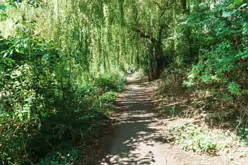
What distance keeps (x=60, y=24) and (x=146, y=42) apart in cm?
892

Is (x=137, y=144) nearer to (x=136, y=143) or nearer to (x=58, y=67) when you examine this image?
(x=136, y=143)

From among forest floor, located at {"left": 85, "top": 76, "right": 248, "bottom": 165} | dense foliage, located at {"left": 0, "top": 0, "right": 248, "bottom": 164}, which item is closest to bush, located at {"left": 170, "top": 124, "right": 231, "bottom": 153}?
forest floor, located at {"left": 85, "top": 76, "right": 248, "bottom": 165}

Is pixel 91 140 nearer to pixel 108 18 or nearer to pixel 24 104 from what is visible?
pixel 24 104

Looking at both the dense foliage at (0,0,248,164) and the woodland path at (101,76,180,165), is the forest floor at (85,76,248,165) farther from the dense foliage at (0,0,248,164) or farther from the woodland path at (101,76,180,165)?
the dense foliage at (0,0,248,164)

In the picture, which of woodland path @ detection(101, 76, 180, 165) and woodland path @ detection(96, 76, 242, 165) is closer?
woodland path @ detection(96, 76, 242, 165)

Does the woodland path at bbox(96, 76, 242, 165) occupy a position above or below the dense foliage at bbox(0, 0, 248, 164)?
below

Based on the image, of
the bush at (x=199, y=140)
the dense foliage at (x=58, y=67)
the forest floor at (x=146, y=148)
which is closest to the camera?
the dense foliage at (x=58, y=67)

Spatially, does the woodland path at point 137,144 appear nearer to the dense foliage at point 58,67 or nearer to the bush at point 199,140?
the bush at point 199,140

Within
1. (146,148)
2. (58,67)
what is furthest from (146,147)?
(58,67)

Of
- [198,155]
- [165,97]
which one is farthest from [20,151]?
[165,97]

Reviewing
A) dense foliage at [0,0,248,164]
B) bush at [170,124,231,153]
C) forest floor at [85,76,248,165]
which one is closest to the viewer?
dense foliage at [0,0,248,164]

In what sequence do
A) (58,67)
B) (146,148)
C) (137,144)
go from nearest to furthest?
(58,67) < (146,148) < (137,144)

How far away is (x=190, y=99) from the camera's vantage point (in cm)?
642

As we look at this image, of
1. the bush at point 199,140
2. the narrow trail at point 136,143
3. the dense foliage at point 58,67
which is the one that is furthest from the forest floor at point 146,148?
the dense foliage at point 58,67
